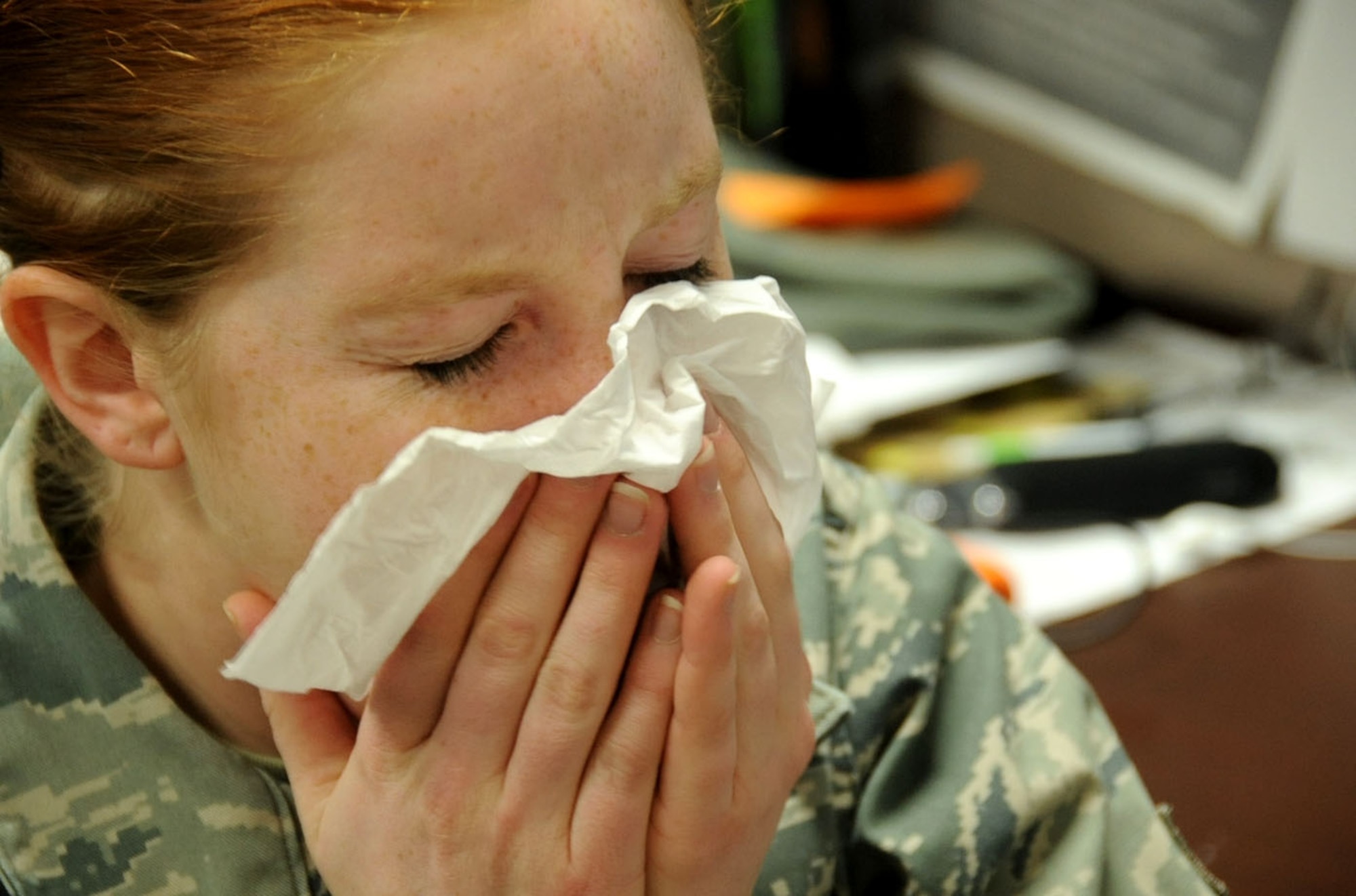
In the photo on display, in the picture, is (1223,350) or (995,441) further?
(1223,350)

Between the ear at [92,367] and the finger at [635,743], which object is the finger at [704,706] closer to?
the finger at [635,743]

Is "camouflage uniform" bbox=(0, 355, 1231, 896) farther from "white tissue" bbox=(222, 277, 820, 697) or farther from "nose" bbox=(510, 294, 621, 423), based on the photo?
"nose" bbox=(510, 294, 621, 423)

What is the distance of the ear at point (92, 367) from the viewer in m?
0.66

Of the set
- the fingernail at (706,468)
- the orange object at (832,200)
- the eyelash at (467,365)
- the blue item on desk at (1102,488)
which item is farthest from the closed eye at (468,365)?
the orange object at (832,200)

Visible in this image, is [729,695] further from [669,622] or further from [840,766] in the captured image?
[840,766]

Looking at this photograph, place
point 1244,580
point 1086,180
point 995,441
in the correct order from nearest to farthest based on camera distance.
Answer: point 1244,580 < point 995,441 < point 1086,180

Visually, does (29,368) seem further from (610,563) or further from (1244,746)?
(1244,746)

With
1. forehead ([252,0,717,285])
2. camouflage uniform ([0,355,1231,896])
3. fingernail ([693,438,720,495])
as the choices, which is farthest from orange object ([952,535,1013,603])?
forehead ([252,0,717,285])

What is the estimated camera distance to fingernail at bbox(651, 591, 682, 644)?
0.67 m

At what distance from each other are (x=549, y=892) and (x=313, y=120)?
378 mm

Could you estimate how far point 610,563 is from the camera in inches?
25.1

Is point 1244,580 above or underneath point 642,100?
underneath

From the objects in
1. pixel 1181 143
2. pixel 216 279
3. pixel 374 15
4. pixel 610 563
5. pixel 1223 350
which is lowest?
pixel 1223 350

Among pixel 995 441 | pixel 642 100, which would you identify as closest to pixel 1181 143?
pixel 995 441
